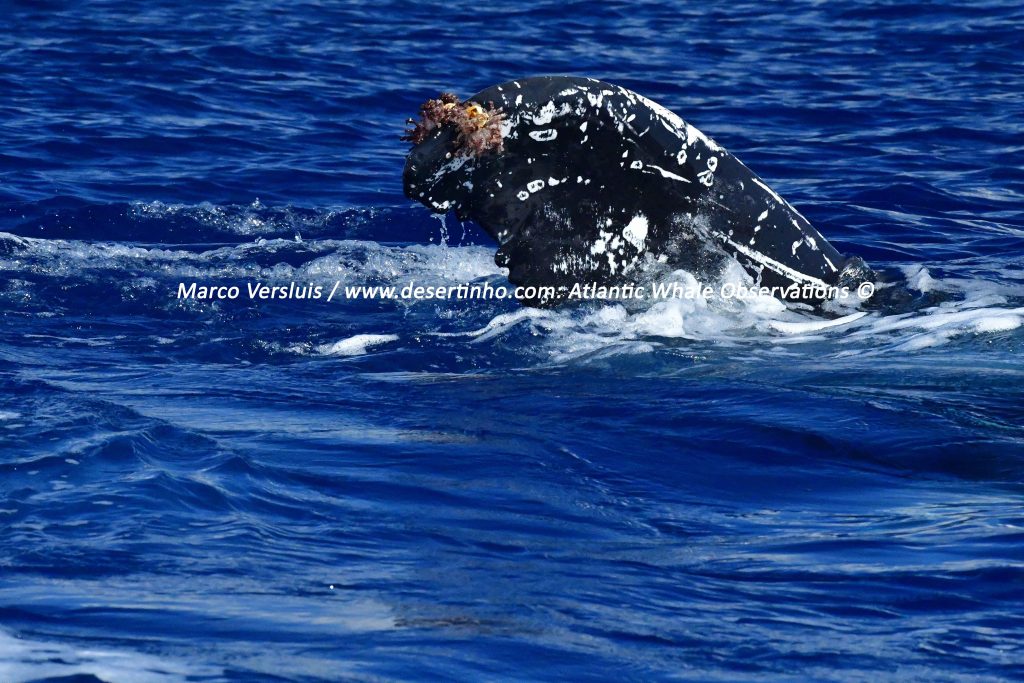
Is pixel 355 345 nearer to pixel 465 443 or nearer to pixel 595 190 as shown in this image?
pixel 595 190

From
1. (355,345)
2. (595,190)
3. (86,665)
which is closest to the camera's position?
(86,665)

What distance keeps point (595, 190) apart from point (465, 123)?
3.10 feet

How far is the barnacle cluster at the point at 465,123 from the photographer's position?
301 inches

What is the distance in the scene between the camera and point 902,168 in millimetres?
15250

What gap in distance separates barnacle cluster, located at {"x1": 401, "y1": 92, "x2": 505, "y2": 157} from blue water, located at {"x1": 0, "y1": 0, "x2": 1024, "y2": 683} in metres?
1.28

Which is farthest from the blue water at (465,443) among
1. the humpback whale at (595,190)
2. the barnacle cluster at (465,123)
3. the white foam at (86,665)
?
the barnacle cluster at (465,123)

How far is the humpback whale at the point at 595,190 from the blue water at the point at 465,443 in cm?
37

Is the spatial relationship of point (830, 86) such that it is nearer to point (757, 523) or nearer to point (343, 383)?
point (343, 383)

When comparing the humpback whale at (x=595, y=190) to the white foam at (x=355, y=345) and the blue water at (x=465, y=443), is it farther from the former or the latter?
the white foam at (x=355, y=345)

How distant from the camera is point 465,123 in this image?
302 inches

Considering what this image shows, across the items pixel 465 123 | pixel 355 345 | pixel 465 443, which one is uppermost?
pixel 465 123

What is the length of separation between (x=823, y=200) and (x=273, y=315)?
6.26 meters

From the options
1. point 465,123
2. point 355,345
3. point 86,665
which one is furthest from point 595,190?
point 86,665

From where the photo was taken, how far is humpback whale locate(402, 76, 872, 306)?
778 cm
